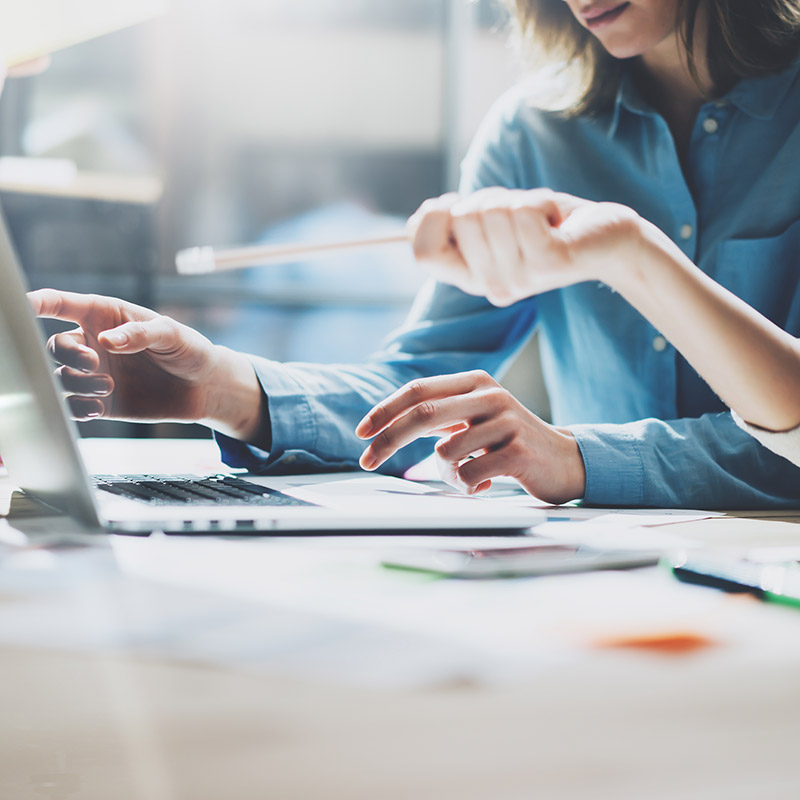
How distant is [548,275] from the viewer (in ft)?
1.71

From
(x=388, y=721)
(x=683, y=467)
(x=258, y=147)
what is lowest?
(x=683, y=467)

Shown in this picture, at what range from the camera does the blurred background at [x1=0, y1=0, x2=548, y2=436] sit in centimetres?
249

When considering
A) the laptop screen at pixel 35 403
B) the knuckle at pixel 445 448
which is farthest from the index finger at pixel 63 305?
the knuckle at pixel 445 448

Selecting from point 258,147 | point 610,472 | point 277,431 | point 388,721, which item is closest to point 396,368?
point 277,431

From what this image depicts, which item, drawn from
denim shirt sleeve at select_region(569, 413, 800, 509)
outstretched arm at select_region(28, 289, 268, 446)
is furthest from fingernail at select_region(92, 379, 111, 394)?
denim shirt sleeve at select_region(569, 413, 800, 509)

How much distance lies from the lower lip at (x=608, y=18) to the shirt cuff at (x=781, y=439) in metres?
0.37

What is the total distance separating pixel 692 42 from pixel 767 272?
22 centimetres

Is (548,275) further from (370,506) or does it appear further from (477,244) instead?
(370,506)

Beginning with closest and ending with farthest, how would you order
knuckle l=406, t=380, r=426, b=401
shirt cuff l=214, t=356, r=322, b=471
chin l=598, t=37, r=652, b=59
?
A: knuckle l=406, t=380, r=426, b=401, shirt cuff l=214, t=356, r=322, b=471, chin l=598, t=37, r=652, b=59

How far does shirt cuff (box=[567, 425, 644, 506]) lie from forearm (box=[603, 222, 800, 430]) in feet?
0.27

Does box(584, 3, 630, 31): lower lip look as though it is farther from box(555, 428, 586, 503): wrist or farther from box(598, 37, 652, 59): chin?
box(555, 428, 586, 503): wrist

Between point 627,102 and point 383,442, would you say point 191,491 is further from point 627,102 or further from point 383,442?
point 627,102

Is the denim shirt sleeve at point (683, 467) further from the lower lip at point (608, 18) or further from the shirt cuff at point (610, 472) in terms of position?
the lower lip at point (608, 18)

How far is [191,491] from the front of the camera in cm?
43
